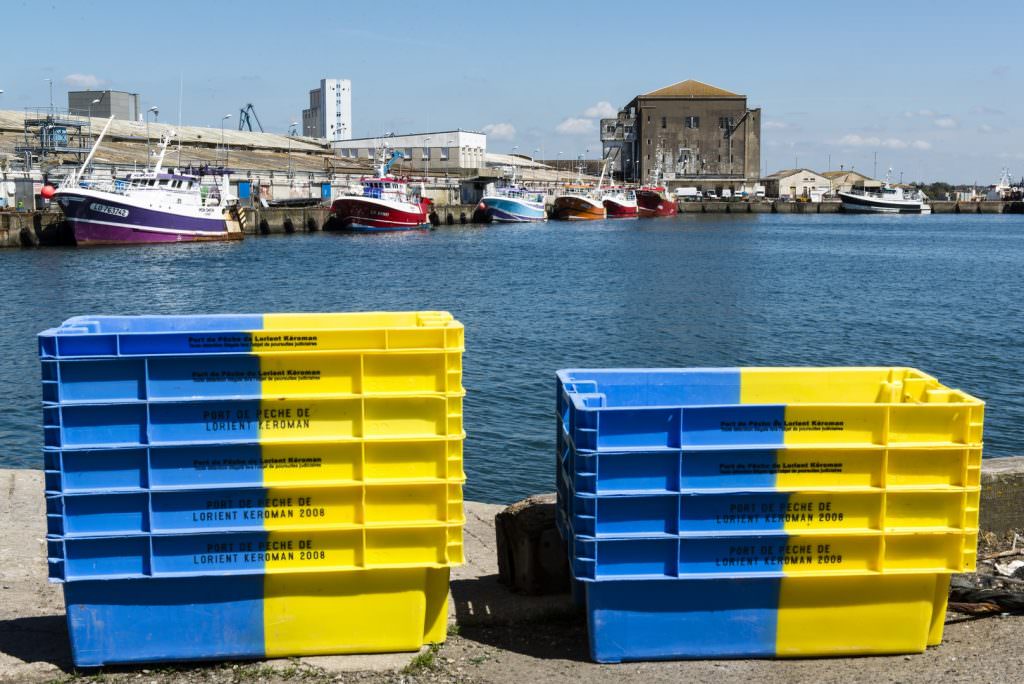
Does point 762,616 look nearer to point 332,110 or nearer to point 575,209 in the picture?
point 575,209

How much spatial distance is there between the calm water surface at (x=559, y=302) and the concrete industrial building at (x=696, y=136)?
2455 inches

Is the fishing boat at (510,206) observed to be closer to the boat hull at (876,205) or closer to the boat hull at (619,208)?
the boat hull at (619,208)

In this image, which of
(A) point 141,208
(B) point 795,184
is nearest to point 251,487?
(A) point 141,208

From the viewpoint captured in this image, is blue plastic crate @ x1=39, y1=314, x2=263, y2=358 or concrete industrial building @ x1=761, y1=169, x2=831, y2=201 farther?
concrete industrial building @ x1=761, y1=169, x2=831, y2=201

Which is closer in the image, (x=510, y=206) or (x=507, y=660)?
(x=507, y=660)

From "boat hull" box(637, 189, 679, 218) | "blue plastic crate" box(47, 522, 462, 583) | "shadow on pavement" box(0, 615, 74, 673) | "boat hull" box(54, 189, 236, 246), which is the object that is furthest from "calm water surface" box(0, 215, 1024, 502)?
"boat hull" box(637, 189, 679, 218)

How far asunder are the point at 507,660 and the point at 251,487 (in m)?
Result: 1.39

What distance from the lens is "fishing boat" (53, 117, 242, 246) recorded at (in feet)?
159

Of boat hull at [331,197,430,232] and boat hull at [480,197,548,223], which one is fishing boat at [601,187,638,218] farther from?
boat hull at [331,197,430,232]

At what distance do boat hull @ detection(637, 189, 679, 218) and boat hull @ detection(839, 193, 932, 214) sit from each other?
24.1 meters

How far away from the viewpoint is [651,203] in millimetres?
105938

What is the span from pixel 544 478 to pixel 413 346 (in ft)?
25.9

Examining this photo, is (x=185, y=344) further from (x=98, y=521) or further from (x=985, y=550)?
(x=985, y=550)

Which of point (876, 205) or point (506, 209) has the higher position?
point (876, 205)
